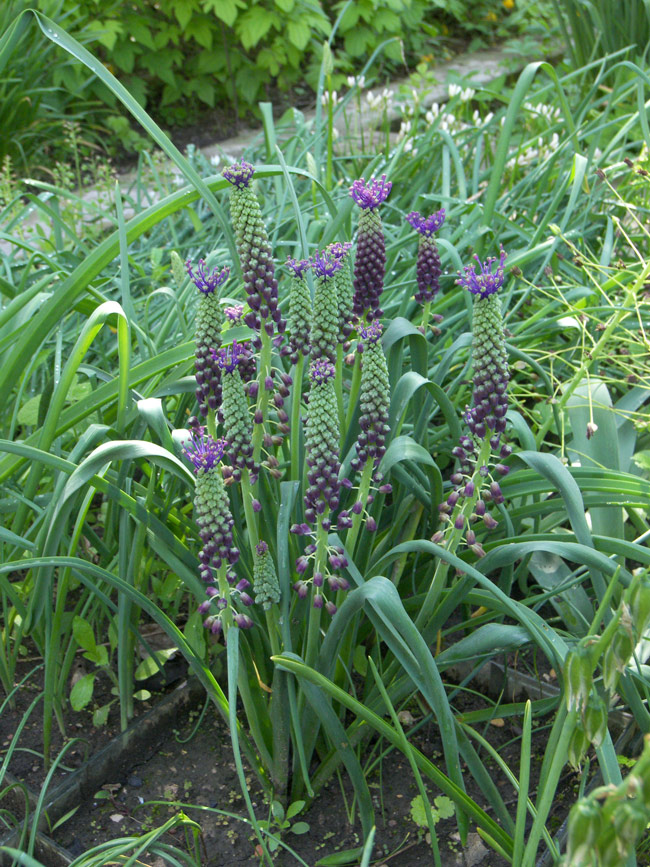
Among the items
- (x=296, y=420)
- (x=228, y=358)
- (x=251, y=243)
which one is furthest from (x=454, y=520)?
(x=251, y=243)

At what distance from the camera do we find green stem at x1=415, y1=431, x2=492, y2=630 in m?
1.41

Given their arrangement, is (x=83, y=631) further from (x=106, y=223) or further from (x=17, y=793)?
(x=106, y=223)

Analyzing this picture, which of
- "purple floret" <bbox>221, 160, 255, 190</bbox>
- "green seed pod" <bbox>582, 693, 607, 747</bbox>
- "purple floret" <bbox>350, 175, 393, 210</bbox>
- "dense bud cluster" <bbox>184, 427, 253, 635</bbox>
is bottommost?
"green seed pod" <bbox>582, 693, 607, 747</bbox>

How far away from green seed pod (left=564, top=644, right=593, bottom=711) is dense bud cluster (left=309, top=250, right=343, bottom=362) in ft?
2.29

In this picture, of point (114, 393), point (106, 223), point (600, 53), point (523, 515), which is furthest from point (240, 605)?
point (600, 53)

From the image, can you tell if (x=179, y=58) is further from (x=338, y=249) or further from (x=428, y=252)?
(x=338, y=249)

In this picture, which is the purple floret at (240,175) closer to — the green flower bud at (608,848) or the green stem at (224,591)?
the green stem at (224,591)

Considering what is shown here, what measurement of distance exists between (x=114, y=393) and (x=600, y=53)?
4.79 meters

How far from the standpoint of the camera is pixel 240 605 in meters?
1.66

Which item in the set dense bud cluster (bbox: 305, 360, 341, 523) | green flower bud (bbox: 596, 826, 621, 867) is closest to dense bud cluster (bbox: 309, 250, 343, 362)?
dense bud cluster (bbox: 305, 360, 341, 523)

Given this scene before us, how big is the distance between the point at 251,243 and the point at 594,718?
0.93 metres

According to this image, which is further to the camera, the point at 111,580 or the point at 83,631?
the point at 83,631

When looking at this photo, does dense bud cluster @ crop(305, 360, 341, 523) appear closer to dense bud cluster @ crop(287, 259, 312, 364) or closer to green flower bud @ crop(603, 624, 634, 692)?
dense bud cluster @ crop(287, 259, 312, 364)

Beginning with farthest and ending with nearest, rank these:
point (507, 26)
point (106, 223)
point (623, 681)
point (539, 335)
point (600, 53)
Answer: point (507, 26)
point (600, 53)
point (106, 223)
point (539, 335)
point (623, 681)
